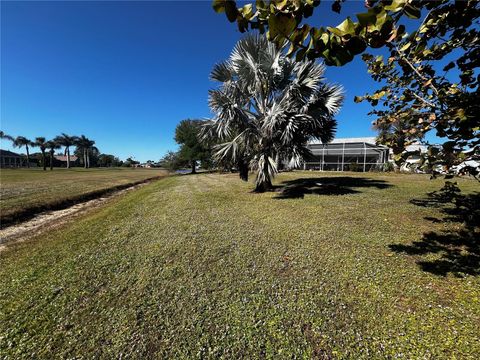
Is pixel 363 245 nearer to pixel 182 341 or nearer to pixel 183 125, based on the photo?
pixel 182 341

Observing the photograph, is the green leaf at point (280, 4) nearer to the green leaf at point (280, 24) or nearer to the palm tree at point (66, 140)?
the green leaf at point (280, 24)

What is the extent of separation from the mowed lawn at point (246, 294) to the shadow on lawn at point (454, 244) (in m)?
0.03

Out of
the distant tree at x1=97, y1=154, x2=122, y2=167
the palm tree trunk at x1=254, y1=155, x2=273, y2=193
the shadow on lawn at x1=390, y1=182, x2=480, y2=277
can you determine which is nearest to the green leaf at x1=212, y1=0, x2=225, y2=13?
the shadow on lawn at x1=390, y1=182, x2=480, y2=277

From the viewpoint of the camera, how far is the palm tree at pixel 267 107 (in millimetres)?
7863

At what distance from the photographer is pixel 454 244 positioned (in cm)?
362

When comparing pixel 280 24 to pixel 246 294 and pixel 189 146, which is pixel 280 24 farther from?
pixel 189 146

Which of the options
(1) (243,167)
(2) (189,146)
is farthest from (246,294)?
(2) (189,146)

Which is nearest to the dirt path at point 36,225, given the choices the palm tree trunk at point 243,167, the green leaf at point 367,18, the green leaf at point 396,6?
the palm tree trunk at point 243,167

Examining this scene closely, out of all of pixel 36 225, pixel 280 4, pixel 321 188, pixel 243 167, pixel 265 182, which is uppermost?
pixel 280 4

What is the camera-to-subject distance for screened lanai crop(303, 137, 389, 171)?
83.3ft

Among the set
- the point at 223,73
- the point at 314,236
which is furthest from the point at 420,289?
Result: the point at 223,73

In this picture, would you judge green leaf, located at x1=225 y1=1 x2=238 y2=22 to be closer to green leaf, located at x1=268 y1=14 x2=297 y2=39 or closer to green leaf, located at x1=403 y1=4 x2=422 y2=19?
green leaf, located at x1=268 y1=14 x2=297 y2=39

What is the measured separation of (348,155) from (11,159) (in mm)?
104434

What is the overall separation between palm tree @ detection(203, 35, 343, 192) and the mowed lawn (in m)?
4.06
